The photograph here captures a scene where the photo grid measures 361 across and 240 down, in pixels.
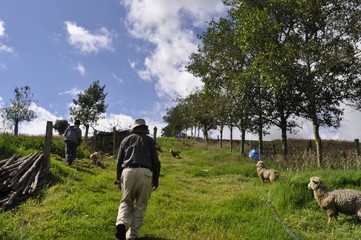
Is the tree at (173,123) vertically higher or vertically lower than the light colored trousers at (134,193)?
higher

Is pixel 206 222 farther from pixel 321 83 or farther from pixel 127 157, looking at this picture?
pixel 321 83

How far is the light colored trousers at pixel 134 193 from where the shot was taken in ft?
22.8

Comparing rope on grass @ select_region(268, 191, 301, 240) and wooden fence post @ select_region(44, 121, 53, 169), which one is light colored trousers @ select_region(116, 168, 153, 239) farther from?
wooden fence post @ select_region(44, 121, 53, 169)

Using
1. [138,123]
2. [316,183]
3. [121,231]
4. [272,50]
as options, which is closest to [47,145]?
[138,123]

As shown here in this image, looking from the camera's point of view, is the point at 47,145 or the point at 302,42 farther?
the point at 302,42

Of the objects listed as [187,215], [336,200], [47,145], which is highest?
[47,145]

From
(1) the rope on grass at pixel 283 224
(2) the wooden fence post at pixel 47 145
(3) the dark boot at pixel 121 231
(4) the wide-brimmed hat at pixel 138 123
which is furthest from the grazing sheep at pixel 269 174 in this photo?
(2) the wooden fence post at pixel 47 145

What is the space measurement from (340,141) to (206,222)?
40675 mm

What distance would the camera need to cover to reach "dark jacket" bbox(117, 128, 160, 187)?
7.18 m

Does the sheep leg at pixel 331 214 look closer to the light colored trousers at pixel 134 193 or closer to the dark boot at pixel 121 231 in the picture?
the light colored trousers at pixel 134 193

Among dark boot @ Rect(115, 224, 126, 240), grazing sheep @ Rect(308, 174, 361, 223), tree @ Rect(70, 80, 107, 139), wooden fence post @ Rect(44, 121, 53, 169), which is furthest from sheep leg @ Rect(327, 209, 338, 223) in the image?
tree @ Rect(70, 80, 107, 139)

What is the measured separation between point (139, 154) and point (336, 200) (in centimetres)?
447

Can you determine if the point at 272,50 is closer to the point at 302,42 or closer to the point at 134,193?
the point at 302,42

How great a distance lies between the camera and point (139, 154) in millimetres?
7211
